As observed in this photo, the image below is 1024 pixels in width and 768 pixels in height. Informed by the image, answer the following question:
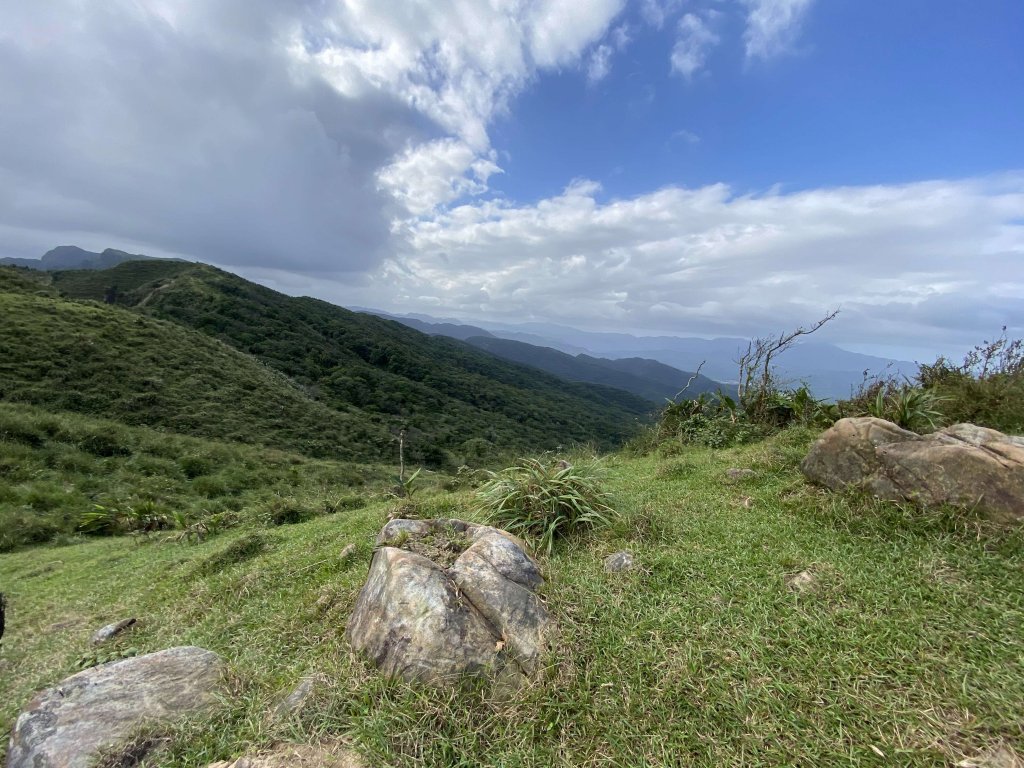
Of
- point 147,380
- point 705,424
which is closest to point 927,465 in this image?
point 705,424

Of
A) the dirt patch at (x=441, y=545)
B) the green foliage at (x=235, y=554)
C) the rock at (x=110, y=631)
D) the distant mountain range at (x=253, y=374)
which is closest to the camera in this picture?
the dirt patch at (x=441, y=545)

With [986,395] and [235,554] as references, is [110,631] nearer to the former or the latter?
[235,554]

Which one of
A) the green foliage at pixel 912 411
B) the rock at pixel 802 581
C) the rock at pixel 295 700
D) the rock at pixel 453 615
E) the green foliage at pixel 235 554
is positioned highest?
the green foliage at pixel 912 411

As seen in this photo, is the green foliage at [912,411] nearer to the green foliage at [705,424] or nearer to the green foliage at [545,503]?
the green foliage at [705,424]

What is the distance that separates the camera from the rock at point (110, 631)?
4.64 m

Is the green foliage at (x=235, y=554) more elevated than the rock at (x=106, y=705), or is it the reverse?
the rock at (x=106, y=705)

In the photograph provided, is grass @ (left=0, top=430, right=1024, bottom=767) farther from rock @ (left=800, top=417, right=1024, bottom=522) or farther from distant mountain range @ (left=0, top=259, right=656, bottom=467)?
distant mountain range @ (left=0, top=259, right=656, bottom=467)

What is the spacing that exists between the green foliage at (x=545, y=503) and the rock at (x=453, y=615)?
3.04ft

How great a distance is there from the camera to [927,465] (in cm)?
461

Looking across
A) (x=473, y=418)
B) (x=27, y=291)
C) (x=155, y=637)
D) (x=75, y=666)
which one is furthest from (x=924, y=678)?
(x=473, y=418)

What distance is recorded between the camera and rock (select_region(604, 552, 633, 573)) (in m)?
4.09

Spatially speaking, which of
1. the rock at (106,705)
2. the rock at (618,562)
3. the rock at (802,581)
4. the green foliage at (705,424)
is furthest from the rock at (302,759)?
the green foliage at (705,424)

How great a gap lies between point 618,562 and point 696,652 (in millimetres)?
1229

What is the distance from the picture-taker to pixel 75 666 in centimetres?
406
